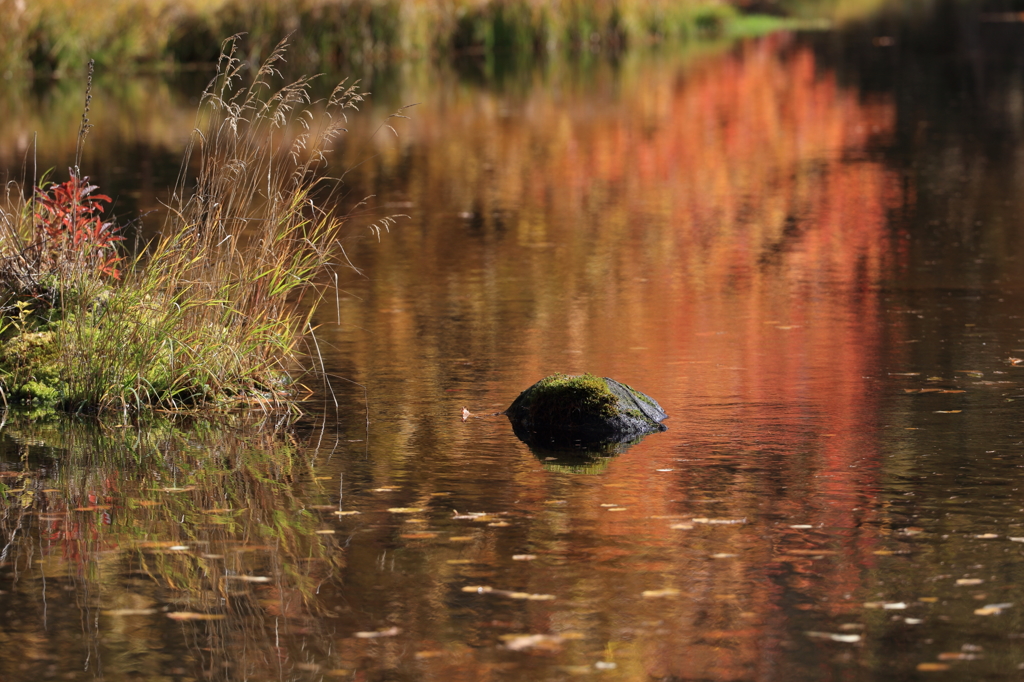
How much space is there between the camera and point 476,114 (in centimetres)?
2852

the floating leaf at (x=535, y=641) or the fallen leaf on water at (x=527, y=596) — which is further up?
the fallen leaf on water at (x=527, y=596)

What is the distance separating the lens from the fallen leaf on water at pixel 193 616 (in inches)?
249

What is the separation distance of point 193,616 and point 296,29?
31142 mm

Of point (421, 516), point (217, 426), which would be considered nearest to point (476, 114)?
point (217, 426)

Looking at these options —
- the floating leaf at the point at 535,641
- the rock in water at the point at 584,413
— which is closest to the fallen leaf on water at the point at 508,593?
the floating leaf at the point at 535,641

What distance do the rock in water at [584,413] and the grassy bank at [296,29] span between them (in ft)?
93.8

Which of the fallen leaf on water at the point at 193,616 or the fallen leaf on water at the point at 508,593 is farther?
the fallen leaf on water at the point at 508,593

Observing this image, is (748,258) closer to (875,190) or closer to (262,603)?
(875,190)

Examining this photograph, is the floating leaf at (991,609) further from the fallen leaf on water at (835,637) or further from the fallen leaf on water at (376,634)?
the fallen leaf on water at (376,634)

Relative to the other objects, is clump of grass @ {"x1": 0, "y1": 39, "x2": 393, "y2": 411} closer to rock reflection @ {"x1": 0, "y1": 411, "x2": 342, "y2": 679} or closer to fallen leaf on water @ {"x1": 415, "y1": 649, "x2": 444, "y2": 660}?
rock reflection @ {"x1": 0, "y1": 411, "x2": 342, "y2": 679}

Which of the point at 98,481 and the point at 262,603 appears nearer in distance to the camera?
the point at 262,603

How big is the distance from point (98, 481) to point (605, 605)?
3056 mm

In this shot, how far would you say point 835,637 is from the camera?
19.7 ft

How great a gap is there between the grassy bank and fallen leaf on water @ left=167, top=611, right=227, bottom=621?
3131cm
